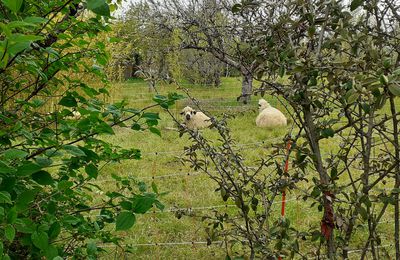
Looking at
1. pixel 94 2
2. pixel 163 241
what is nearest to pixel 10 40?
pixel 94 2

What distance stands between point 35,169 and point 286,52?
0.74m

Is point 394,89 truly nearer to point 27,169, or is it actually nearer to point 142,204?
point 142,204

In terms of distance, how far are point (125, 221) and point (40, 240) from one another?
0.60 ft

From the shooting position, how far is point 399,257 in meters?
1.41

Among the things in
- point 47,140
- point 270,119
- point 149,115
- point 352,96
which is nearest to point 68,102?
point 47,140

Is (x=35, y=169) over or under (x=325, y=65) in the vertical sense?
under

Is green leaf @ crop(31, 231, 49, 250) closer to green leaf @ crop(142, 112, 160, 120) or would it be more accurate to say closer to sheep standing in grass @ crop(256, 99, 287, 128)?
green leaf @ crop(142, 112, 160, 120)

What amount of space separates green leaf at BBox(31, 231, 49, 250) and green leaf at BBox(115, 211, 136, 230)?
154mm

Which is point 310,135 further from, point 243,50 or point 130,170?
point 130,170

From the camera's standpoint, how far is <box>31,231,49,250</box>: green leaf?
0.83 metres

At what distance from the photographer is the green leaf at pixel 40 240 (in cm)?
83

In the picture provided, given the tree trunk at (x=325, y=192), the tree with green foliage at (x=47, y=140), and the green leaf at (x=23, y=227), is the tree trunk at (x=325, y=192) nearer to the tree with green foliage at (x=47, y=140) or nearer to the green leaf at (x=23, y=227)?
the tree with green foliage at (x=47, y=140)

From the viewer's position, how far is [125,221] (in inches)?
33.4

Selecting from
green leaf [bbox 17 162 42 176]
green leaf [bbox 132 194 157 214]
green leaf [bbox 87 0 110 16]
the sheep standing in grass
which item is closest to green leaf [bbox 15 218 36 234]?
green leaf [bbox 17 162 42 176]
